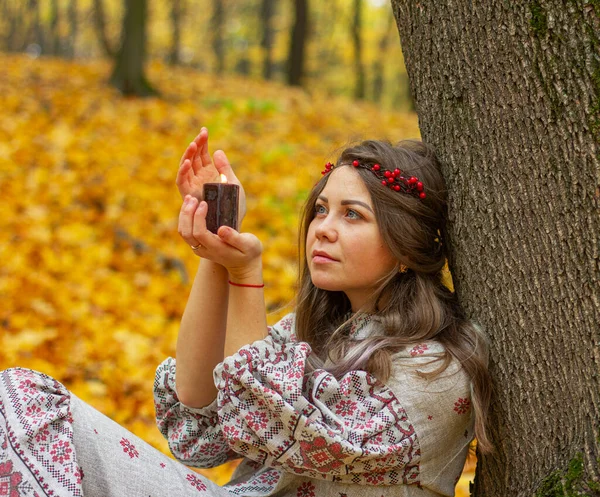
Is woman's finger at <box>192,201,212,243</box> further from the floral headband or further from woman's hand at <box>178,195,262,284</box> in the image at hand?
the floral headband

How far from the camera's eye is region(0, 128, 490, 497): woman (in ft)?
5.69

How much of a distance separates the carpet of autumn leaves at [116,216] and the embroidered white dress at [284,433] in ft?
1.91

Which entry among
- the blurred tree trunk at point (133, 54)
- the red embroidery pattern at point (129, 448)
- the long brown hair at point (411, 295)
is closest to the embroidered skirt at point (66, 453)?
the red embroidery pattern at point (129, 448)

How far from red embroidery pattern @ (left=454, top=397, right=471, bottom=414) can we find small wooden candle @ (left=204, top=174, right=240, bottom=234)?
0.76 metres

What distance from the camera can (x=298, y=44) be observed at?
42.8ft

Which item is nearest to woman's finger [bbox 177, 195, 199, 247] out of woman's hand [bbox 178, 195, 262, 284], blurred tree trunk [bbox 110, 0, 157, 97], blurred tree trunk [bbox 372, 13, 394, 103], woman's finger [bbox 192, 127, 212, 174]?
woman's hand [bbox 178, 195, 262, 284]

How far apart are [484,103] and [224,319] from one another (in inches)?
40.0

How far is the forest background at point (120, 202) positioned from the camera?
3924 millimetres

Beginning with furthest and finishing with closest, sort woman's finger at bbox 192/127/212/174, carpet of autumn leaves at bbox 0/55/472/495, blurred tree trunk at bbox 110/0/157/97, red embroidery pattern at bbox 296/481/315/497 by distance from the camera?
blurred tree trunk at bbox 110/0/157/97
carpet of autumn leaves at bbox 0/55/472/495
woman's finger at bbox 192/127/212/174
red embroidery pattern at bbox 296/481/315/497

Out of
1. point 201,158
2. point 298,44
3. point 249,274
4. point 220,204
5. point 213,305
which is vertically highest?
point 298,44

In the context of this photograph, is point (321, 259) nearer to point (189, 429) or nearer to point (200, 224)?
point (200, 224)

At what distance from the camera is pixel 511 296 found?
179 cm

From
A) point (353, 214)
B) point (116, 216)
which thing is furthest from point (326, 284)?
point (116, 216)

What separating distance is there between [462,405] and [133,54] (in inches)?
328
